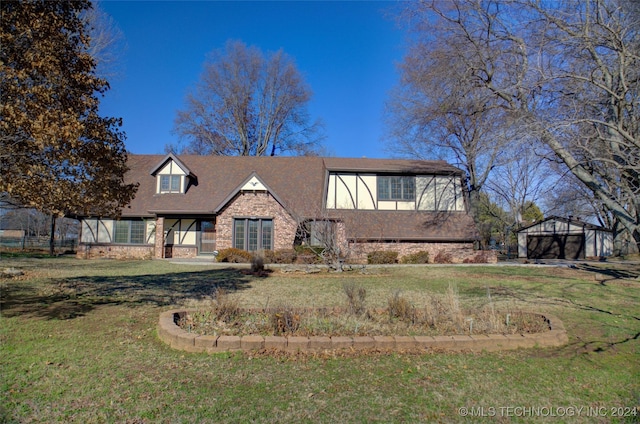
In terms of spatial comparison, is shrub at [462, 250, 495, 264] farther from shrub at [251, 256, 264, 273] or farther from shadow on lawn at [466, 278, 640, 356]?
shrub at [251, 256, 264, 273]

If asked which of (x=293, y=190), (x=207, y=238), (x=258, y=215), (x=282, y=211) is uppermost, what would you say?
(x=293, y=190)

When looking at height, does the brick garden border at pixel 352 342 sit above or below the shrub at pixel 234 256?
below

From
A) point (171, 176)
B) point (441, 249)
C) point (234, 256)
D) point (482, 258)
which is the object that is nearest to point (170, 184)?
point (171, 176)

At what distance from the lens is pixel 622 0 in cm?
1029

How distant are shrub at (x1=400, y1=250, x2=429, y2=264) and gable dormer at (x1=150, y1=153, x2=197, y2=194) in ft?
48.2

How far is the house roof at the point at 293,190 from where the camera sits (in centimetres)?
2427

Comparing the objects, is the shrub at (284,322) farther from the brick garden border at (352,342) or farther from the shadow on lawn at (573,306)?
the shadow on lawn at (573,306)

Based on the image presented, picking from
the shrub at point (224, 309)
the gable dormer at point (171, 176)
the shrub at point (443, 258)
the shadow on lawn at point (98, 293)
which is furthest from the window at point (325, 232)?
the gable dormer at point (171, 176)

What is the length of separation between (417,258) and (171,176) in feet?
54.1

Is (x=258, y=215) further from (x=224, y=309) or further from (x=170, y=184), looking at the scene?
(x=224, y=309)

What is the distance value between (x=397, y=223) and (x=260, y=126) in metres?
22.2

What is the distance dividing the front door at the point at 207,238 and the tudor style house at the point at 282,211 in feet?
0.20

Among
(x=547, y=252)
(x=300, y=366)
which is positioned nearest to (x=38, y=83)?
(x=300, y=366)

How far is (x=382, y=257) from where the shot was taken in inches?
868
